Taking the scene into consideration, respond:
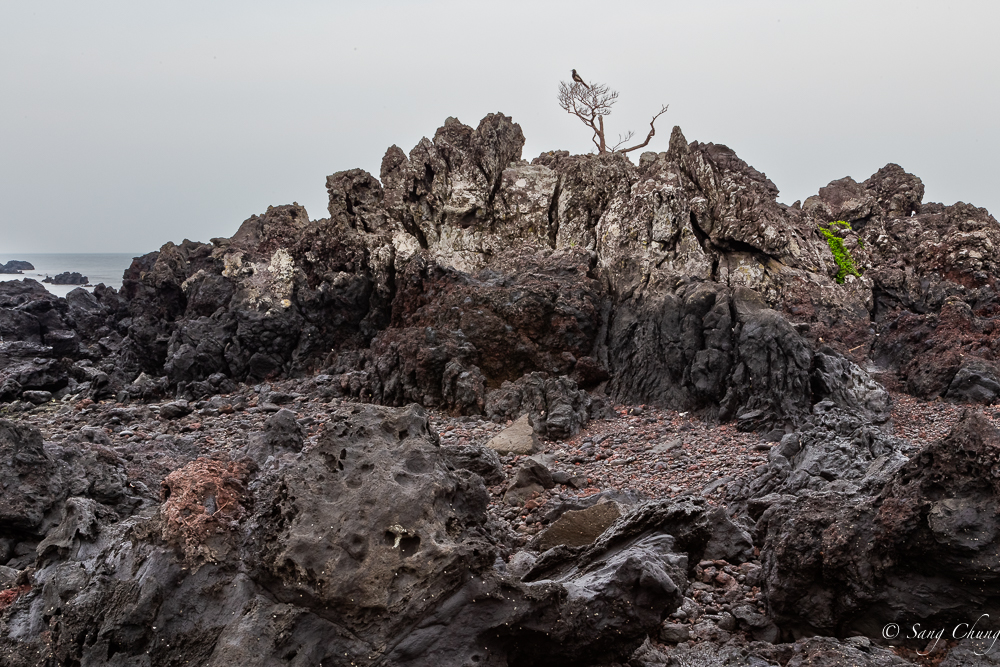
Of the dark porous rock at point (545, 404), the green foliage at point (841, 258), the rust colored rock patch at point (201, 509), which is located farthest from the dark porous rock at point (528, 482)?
the green foliage at point (841, 258)

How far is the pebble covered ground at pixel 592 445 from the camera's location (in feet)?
20.1

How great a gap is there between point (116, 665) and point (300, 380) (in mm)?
13582

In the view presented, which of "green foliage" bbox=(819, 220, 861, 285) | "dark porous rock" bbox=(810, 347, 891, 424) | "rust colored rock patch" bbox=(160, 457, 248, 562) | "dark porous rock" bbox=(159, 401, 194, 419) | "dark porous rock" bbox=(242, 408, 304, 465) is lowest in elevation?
"dark porous rock" bbox=(159, 401, 194, 419)

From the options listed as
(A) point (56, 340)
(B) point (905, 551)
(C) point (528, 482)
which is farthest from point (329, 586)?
(A) point (56, 340)

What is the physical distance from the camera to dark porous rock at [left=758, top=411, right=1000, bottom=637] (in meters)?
4.64

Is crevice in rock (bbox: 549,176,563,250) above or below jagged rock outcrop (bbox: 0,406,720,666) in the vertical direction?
above

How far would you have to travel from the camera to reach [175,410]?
14.6 metres

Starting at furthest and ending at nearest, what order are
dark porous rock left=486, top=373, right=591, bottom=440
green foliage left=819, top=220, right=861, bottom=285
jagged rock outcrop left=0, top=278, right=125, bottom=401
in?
green foliage left=819, top=220, right=861, bottom=285 → jagged rock outcrop left=0, top=278, right=125, bottom=401 → dark porous rock left=486, top=373, right=591, bottom=440

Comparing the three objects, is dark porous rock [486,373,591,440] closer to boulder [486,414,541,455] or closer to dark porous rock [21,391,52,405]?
boulder [486,414,541,455]

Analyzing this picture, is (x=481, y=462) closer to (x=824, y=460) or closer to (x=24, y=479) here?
(x=824, y=460)

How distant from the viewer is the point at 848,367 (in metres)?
12.6

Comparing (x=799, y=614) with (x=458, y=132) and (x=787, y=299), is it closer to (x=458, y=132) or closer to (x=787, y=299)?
(x=787, y=299)

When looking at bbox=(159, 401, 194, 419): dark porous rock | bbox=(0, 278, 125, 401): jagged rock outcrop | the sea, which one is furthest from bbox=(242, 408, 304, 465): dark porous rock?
the sea

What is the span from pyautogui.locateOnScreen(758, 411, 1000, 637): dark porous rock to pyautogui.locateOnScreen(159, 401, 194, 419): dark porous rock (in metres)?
13.0
